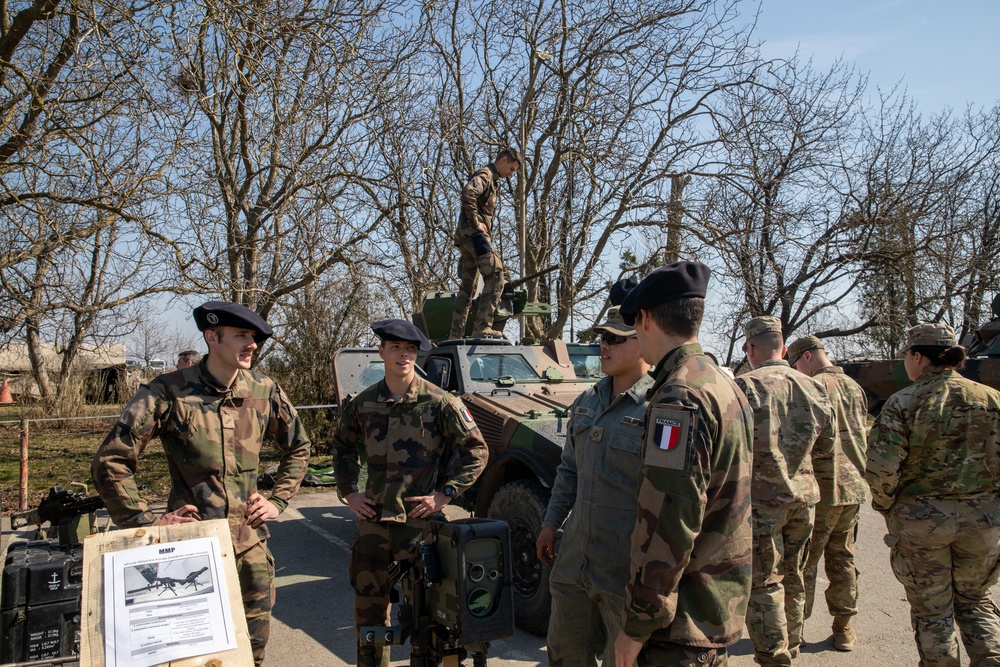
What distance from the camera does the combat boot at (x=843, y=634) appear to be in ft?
14.9

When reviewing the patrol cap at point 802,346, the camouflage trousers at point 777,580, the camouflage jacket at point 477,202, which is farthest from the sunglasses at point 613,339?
the camouflage jacket at point 477,202

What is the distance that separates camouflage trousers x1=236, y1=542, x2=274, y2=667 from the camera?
3.18 meters

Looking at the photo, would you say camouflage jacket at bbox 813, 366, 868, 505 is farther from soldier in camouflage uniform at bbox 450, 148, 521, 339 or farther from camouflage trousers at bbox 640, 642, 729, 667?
soldier in camouflage uniform at bbox 450, 148, 521, 339

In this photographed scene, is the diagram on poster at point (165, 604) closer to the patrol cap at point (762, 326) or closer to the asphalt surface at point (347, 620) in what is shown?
the asphalt surface at point (347, 620)

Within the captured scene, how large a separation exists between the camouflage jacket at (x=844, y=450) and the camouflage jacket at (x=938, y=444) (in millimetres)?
589

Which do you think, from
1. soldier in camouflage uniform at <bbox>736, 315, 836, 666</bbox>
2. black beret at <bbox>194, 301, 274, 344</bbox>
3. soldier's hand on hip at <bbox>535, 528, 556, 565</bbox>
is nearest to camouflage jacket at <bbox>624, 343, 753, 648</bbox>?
soldier's hand on hip at <bbox>535, 528, 556, 565</bbox>

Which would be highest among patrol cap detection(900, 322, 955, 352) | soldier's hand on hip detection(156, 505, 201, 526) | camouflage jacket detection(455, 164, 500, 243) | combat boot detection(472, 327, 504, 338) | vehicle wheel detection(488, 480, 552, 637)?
camouflage jacket detection(455, 164, 500, 243)

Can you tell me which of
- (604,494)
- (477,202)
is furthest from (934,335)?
(477,202)

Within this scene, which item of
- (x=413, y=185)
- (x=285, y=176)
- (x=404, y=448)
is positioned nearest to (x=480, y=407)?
(x=404, y=448)

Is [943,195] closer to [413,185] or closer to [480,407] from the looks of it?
[413,185]

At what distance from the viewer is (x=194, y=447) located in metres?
3.14

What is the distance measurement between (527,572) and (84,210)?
20.7ft

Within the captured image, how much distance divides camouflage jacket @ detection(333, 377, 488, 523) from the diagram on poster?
4.01 feet

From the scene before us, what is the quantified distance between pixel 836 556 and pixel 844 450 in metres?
0.62
